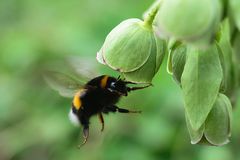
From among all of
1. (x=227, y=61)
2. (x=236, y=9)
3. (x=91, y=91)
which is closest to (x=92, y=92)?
(x=91, y=91)

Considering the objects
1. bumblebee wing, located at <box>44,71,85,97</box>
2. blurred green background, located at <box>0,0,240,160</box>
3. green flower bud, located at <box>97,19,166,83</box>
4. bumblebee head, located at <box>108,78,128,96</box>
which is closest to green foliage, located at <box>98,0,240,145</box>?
green flower bud, located at <box>97,19,166,83</box>

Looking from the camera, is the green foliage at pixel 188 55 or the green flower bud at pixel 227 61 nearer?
the green foliage at pixel 188 55

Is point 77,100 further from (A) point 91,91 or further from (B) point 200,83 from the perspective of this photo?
(B) point 200,83

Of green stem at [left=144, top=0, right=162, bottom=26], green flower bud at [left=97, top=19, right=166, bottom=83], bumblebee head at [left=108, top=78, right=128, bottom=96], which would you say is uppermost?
green stem at [left=144, top=0, right=162, bottom=26]

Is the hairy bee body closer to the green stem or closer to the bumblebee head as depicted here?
the bumblebee head

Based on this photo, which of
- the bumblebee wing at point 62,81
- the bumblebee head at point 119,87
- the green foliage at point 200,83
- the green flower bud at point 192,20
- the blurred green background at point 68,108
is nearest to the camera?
the green flower bud at point 192,20

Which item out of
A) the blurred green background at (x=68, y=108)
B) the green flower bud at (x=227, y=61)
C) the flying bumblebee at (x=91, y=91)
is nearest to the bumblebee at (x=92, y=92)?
the flying bumblebee at (x=91, y=91)

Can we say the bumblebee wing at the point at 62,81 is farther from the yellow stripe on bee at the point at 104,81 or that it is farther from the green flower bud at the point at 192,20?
the green flower bud at the point at 192,20

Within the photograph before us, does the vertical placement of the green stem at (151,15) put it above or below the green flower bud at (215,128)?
above
